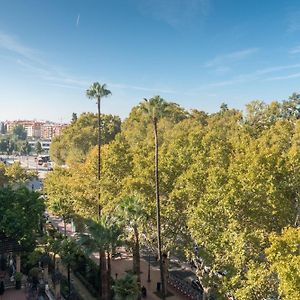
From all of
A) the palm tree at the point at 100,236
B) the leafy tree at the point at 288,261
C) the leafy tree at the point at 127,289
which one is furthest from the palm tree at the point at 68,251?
the leafy tree at the point at 288,261

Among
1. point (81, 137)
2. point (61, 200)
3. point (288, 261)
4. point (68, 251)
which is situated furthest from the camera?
point (81, 137)

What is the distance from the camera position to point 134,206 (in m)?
25.8

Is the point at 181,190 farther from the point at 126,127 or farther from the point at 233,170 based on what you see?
the point at 126,127

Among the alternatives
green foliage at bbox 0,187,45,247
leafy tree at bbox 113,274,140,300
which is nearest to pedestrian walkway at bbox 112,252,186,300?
leafy tree at bbox 113,274,140,300

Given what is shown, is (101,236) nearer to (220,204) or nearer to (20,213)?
(220,204)

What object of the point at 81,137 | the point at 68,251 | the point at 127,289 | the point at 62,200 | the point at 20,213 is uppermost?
the point at 81,137

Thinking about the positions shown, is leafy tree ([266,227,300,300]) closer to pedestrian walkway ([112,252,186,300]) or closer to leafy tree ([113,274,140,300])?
leafy tree ([113,274,140,300])

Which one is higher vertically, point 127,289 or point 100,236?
point 100,236

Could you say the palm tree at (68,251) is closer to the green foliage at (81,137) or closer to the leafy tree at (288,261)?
the leafy tree at (288,261)

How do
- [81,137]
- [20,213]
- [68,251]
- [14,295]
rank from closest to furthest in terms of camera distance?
[14,295]
[68,251]
[20,213]
[81,137]

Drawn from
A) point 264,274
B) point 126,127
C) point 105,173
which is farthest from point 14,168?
point 264,274

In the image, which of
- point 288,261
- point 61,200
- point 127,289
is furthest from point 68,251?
point 288,261

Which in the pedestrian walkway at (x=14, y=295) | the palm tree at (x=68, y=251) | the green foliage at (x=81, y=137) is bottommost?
the pedestrian walkway at (x=14, y=295)

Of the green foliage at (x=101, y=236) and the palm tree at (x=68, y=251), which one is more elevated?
the green foliage at (x=101, y=236)
